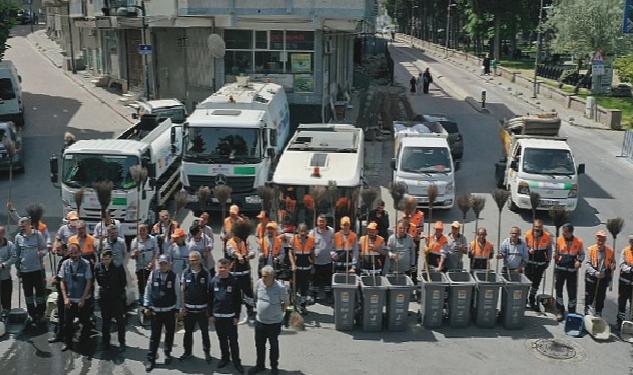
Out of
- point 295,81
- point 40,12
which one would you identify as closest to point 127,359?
point 295,81

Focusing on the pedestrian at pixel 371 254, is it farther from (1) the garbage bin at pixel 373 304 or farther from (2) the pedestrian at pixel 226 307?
(2) the pedestrian at pixel 226 307

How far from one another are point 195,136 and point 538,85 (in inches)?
1373

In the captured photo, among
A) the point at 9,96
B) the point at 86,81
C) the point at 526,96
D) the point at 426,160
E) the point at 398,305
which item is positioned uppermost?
the point at 9,96

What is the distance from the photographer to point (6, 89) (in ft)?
91.4

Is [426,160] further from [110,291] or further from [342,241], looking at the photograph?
[110,291]

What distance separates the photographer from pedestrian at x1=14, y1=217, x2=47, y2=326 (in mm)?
11805

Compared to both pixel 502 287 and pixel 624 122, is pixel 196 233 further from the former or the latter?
pixel 624 122

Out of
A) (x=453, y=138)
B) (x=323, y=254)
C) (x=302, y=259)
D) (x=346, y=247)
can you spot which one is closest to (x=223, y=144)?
(x=323, y=254)

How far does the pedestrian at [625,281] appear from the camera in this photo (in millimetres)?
11844

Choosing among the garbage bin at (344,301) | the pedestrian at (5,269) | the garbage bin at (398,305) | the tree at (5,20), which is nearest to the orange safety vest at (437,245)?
the garbage bin at (398,305)

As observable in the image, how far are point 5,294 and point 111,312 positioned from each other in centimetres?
231

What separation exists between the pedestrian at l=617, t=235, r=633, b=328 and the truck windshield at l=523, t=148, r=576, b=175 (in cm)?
750

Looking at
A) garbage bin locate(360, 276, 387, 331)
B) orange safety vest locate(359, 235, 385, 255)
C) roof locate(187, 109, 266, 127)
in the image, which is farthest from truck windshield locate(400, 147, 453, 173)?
garbage bin locate(360, 276, 387, 331)

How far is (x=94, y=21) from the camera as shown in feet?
145
